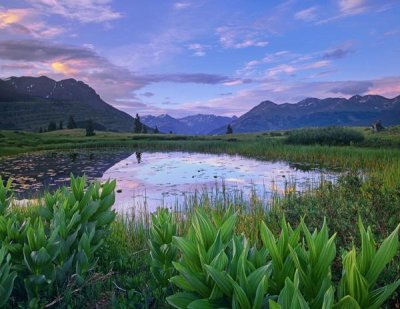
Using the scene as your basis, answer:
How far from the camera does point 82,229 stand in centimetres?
459

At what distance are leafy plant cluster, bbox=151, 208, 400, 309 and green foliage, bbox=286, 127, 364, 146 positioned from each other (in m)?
39.5

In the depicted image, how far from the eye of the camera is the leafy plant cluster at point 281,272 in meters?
1.85

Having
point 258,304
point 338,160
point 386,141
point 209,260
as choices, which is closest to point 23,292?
point 209,260

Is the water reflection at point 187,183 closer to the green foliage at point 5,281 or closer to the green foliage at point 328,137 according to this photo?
the green foliage at point 5,281

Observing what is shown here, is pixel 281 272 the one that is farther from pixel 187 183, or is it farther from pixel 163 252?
pixel 187 183

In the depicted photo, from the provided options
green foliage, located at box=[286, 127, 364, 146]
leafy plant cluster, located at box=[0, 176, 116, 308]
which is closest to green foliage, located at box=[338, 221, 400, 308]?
leafy plant cluster, located at box=[0, 176, 116, 308]

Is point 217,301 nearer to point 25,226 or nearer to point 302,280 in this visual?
point 302,280

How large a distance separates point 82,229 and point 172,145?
178 ft

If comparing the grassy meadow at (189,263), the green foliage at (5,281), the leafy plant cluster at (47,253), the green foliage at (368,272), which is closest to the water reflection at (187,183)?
the grassy meadow at (189,263)

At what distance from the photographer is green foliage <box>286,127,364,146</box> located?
3966 cm

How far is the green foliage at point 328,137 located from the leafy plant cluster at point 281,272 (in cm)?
3955

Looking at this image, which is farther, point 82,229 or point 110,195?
point 110,195

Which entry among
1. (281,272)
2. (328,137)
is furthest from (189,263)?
(328,137)

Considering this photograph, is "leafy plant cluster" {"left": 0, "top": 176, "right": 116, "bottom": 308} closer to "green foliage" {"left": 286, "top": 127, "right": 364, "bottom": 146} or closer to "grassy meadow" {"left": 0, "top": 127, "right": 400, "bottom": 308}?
"grassy meadow" {"left": 0, "top": 127, "right": 400, "bottom": 308}
